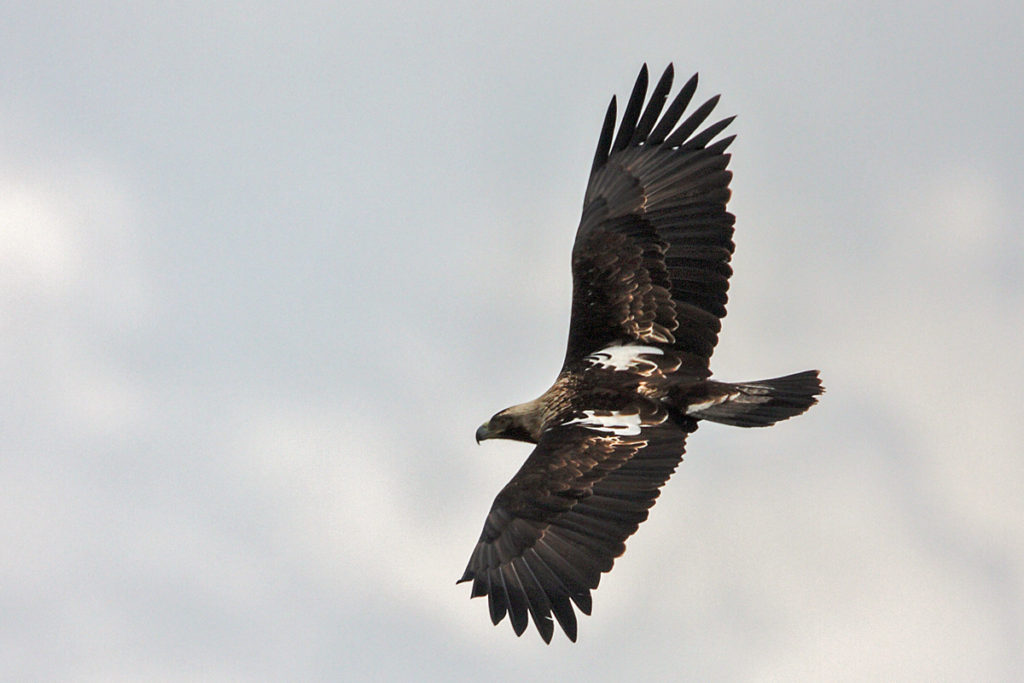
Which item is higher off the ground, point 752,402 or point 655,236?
point 655,236

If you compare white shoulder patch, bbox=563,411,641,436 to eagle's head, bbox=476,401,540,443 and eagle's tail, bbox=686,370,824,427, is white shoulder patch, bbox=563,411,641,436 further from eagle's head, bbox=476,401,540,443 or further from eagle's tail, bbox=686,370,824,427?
eagle's head, bbox=476,401,540,443

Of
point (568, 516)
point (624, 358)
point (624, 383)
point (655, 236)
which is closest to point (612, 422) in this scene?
point (624, 383)

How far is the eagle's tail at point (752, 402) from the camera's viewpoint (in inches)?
498

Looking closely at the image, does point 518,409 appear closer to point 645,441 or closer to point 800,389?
point 645,441

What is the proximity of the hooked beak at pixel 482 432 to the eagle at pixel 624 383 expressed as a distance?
0.02 meters

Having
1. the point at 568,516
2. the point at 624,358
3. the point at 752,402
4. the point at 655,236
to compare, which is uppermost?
the point at 655,236

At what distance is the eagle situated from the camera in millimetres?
11930

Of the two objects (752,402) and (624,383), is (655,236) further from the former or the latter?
(752,402)

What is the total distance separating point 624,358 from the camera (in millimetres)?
13273

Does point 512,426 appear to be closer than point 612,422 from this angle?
No

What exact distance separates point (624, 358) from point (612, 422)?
77 cm

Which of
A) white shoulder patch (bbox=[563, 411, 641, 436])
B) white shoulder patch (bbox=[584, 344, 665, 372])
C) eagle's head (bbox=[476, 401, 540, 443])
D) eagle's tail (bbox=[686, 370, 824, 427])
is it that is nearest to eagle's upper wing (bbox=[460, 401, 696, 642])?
white shoulder patch (bbox=[563, 411, 641, 436])

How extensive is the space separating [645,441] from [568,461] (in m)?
0.68

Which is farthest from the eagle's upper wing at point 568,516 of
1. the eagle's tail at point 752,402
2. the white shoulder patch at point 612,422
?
the eagle's tail at point 752,402
